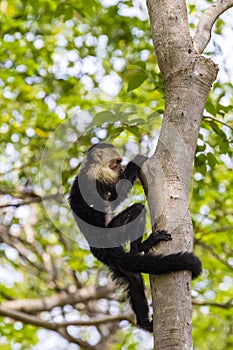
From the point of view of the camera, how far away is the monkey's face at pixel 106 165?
4.20 metres

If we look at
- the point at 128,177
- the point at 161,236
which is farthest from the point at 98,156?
the point at 161,236

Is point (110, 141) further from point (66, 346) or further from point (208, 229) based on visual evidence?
point (66, 346)

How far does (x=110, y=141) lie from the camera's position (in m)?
4.05

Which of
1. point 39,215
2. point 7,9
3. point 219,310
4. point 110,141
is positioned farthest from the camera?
point 39,215

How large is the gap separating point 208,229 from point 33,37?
3280 millimetres

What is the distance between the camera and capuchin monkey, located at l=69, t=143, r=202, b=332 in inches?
156

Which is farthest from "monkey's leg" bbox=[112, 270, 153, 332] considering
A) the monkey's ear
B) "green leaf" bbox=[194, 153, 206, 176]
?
"green leaf" bbox=[194, 153, 206, 176]

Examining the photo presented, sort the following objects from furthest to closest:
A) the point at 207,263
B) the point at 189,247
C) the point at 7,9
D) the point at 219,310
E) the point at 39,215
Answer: the point at 39,215 < the point at 7,9 < the point at 207,263 < the point at 219,310 < the point at 189,247

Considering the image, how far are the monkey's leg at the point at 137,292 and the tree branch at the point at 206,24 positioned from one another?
63.5 inches

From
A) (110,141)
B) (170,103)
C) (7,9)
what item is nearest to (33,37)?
(7,9)

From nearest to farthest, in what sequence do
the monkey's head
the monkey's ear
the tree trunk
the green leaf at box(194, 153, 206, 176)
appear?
the tree trunk → the monkey's head → the monkey's ear → the green leaf at box(194, 153, 206, 176)

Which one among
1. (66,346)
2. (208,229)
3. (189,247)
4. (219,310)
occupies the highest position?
(189,247)

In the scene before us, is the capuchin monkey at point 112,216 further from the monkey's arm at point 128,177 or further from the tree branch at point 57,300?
the tree branch at point 57,300

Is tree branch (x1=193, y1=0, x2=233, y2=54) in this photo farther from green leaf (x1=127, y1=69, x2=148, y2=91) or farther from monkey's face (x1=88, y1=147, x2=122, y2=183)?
monkey's face (x1=88, y1=147, x2=122, y2=183)
